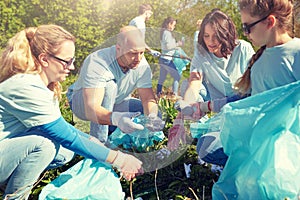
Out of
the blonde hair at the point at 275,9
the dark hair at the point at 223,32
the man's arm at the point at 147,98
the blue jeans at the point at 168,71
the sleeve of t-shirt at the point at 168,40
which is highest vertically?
the blonde hair at the point at 275,9

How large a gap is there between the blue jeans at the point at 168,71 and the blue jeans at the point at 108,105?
14 cm

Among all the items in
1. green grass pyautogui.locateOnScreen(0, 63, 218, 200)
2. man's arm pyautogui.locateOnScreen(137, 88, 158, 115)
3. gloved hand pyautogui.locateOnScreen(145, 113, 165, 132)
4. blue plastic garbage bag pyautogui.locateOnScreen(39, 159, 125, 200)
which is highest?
man's arm pyautogui.locateOnScreen(137, 88, 158, 115)

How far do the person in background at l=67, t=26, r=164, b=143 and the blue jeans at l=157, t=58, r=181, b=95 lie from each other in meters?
0.08

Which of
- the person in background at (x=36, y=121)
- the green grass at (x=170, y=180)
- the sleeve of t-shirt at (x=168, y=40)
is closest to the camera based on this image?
the person in background at (x=36, y=121)

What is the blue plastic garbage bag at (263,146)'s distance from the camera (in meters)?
1.96

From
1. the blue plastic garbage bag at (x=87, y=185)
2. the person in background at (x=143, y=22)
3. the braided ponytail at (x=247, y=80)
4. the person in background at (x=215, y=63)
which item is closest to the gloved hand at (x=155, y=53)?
the person in background at (x=143, y=22)

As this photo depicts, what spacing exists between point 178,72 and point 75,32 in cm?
348

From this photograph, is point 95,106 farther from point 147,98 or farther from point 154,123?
point 154,123

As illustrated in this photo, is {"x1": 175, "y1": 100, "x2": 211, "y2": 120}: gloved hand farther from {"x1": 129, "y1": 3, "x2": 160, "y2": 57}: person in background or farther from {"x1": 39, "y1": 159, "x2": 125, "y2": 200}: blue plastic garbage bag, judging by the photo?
{"x1": 39, "y1": 159, "x2": 125, "y2": 200}: blue plastic garbage bag

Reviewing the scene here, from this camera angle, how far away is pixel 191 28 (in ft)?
15.4

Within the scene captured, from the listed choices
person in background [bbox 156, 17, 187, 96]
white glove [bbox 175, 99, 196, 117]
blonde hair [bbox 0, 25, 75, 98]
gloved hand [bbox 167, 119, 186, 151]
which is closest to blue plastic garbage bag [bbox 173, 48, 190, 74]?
person in background [bbox 156, 17, 187, 96]

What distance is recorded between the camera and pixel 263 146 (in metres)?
2.04

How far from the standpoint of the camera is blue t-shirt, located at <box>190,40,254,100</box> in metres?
2.45

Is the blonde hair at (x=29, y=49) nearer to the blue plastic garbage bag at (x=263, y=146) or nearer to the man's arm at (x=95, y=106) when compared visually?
the man's arm at (x=95, y=106)
